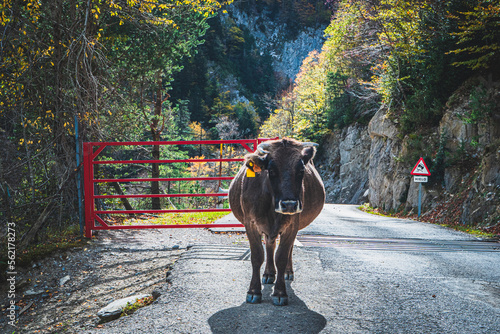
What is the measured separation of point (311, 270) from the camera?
5.37 m

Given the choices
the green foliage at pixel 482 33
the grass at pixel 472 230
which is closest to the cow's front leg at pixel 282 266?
the grass at pixel 472 230

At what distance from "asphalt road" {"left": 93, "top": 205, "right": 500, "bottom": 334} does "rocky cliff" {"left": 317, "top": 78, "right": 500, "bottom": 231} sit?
6.17 metres

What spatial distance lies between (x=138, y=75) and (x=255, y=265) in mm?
8739

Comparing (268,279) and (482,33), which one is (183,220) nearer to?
(268,279)

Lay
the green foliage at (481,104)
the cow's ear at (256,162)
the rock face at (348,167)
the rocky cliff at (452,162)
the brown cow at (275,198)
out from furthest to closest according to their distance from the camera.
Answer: the rock face at (348,167), the green foliage at (481,104), the rocky cliff at (452,162), the cow's ear at (256,162), the brown cow at (275,198)

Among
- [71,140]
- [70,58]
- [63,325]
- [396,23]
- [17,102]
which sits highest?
[396,23]

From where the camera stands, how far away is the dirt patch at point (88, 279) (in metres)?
4.73

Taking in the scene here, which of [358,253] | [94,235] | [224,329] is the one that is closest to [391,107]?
[358,253]

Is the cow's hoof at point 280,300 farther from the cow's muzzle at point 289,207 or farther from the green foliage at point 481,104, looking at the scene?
the green foliage at point 481,104

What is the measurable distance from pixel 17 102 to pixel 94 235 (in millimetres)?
2999

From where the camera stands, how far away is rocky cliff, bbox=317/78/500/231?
40.0 feet

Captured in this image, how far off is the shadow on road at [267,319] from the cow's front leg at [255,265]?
0.08 m

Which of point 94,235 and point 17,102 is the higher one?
point 17,102

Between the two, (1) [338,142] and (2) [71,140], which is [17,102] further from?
(1) [338,142]
